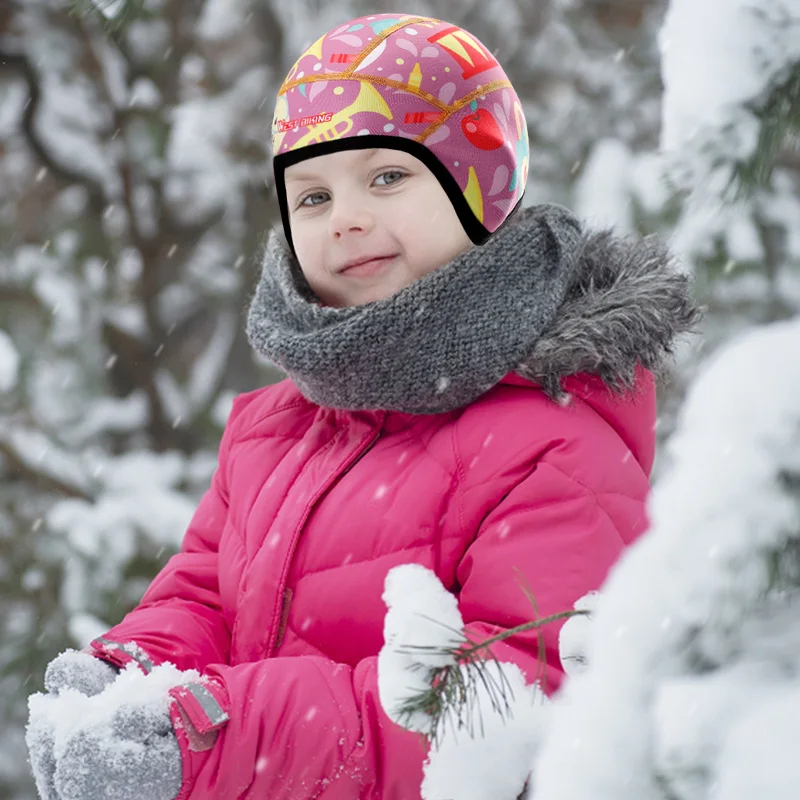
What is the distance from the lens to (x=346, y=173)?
1677 mm

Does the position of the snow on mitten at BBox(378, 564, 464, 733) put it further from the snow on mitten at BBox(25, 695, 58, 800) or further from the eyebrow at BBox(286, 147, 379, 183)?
the eyebrow at BBox(286, 147, 379, 183)

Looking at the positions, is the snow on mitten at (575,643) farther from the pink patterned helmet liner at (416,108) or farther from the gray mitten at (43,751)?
the pink patterned helmet liner at (416,108)

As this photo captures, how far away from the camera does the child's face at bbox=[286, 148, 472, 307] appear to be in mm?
1660

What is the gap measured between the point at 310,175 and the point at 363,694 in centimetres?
Result: 87

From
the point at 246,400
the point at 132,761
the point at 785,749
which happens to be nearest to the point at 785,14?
the point at 785,749

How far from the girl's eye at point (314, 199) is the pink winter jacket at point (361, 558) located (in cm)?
38

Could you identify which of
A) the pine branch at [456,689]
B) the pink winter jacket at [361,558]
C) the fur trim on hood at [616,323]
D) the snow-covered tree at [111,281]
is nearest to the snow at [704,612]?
the pine branch at [456,689]

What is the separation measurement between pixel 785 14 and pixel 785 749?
0.62m

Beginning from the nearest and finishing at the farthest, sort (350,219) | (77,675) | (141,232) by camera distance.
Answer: (77,675) < (350,219) < (141,232)

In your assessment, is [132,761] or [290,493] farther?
Answer: [290,493]

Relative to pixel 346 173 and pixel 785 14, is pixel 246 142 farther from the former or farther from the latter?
pixel 785 14

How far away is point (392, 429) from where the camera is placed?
1720 millimetres

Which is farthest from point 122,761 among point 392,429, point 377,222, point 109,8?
point 109,8

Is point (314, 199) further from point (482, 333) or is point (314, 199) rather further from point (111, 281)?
point (111, 281)
